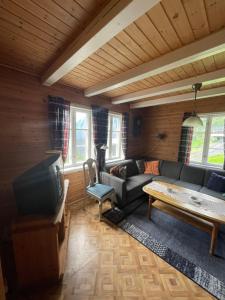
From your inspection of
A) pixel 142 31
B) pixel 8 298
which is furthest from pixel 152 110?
pixel 8 298

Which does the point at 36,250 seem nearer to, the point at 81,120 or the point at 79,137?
the point at 79,137

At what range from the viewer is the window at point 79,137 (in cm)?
287

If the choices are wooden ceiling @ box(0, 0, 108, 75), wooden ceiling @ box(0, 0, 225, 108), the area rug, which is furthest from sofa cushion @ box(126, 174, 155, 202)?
wooden ceiling @ box(0, 0, 108, 75)

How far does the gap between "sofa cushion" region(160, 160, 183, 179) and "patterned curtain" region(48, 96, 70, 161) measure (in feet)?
8.58

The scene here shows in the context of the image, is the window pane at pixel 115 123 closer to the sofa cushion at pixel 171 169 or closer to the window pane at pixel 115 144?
the window pane at pixel 115 144

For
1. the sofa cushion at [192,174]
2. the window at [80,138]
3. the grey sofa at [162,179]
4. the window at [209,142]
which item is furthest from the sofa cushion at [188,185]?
the window at [80,138]

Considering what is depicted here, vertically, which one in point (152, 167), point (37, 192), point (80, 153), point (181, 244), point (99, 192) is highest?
point (80, 153)

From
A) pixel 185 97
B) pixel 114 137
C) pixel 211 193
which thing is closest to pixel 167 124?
pixel 185 97

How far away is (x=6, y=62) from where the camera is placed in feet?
5.89

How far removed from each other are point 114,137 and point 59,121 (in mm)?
1768

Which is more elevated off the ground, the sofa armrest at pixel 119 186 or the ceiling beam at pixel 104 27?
the ceiling beam at pixel 104 27

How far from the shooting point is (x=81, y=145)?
308 centimetres

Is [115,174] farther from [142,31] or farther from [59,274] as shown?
[142,31]

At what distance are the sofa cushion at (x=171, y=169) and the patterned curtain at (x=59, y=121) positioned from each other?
8.58 ft
